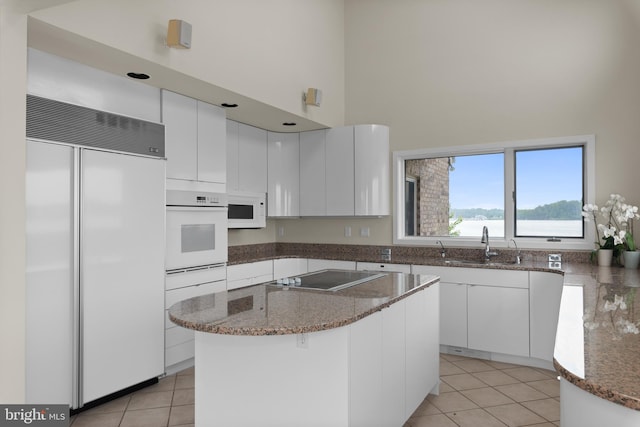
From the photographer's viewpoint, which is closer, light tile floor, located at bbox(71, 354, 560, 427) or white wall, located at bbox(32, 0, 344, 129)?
white wall, located at bbox(32, 0, 344, 129)

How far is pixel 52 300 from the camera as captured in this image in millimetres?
2578

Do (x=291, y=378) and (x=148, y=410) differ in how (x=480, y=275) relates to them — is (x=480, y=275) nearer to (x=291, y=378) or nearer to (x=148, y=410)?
(x=291, y=378)

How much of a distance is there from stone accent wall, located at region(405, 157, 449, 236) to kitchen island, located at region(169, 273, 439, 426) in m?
2.86

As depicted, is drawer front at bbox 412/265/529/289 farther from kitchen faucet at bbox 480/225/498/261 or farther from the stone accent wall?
the stone accent wall

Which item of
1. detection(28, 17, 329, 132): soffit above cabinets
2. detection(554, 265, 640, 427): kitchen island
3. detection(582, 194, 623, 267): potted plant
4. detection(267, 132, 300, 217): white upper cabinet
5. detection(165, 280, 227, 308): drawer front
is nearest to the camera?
detection(554, 265, 640, 427): kitchen island

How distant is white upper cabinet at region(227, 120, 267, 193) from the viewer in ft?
14.6

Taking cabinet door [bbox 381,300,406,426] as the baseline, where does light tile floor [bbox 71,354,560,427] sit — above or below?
below

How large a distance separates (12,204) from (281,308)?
4.58 feet

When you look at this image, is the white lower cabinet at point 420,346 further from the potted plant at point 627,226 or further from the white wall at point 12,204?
the white wall at point 12,204

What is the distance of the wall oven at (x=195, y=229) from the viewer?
3432 millimetres

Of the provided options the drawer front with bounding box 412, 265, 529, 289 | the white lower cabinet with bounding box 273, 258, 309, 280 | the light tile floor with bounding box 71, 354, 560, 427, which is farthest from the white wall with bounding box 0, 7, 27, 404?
the drawer front with bounding box 412, 265, 529, 289

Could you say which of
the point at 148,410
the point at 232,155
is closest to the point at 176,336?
the point at 148,410

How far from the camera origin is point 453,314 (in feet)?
13.1

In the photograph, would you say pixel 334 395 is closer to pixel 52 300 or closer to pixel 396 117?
pixel 52 300
